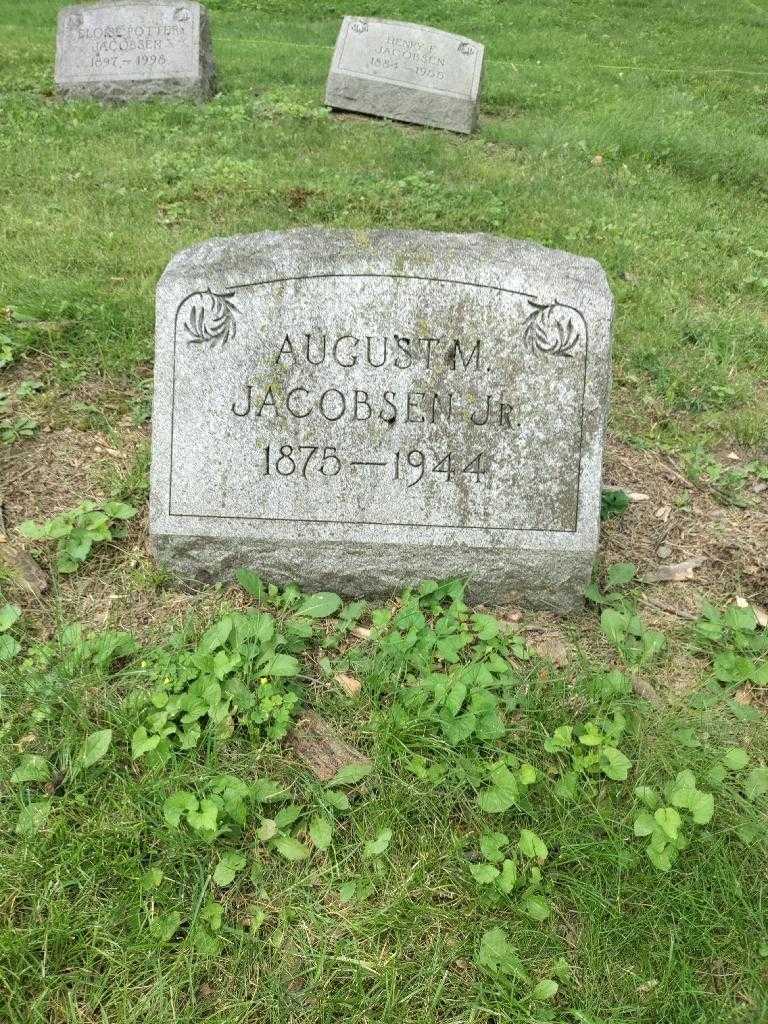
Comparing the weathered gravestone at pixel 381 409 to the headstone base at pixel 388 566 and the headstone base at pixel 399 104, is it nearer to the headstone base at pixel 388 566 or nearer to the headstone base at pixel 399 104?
the headstone base at pixel 388 566

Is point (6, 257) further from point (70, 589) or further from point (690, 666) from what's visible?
point (690, 666)

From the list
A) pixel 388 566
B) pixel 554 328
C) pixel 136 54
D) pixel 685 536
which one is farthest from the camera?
pixel 136 54

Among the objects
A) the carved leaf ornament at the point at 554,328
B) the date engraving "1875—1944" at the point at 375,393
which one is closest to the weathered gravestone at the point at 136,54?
the date engraving "1875—1944" at the point at 375,393

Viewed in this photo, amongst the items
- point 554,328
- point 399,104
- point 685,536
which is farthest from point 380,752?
point 399,104

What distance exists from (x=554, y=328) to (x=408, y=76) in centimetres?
713

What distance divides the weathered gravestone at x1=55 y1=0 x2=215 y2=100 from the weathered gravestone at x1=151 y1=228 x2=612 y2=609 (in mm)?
6970

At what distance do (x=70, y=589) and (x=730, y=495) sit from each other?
2.73 metres

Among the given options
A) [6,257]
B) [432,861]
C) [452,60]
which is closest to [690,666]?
[432,861]

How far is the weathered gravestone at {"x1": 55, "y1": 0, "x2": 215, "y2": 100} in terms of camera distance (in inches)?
324

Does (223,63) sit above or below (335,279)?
above

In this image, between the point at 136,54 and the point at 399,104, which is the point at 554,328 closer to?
the point at 399,104

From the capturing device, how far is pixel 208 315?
253 cm

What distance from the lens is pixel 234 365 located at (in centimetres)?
256

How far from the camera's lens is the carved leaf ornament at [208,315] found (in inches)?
99.2
